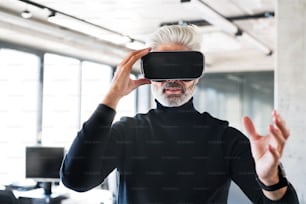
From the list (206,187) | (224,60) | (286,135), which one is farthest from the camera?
(224,60)

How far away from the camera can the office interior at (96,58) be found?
5.98 feet

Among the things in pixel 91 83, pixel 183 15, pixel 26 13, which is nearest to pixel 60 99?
pixel 91 83

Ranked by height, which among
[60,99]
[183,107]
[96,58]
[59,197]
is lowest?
[59,197]

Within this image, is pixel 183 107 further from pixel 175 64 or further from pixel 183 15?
pixel 183 15

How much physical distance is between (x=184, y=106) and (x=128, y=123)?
12 cm

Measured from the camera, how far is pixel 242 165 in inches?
30.6

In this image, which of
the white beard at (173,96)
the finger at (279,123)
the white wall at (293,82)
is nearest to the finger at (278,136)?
the finger at (279,123)

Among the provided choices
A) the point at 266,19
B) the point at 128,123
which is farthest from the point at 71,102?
the point at 128,123

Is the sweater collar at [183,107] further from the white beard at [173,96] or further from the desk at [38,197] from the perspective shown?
the desk at [38,197]

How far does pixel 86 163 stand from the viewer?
73 centimetres

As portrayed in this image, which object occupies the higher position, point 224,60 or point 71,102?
point 224,60

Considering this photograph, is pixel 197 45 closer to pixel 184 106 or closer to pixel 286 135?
pixel 184 106

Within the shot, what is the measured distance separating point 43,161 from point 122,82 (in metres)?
2.40

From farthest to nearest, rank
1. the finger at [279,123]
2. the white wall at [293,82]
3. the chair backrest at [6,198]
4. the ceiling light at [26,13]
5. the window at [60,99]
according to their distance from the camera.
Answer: the window at [60,99], the ceiling light at [26,13], the white wall at [293,82], the chair backrest at [6,198], the finger at [279,123]
